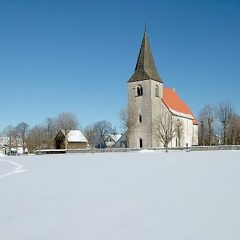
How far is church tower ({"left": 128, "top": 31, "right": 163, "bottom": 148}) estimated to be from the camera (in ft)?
269

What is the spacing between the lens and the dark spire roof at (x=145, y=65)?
3354 inches

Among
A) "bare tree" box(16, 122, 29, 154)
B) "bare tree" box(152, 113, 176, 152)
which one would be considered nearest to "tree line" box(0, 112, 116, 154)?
"bare tree" box(16, 122, 29, 154)

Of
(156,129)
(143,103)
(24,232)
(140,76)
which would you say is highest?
(140,76)

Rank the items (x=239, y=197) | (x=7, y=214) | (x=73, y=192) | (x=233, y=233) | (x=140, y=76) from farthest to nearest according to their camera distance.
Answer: (x=140, y=76)
(x=73, y=192)
(x=239, y=197)
(x=7, y=214)
(x=233, y=233)

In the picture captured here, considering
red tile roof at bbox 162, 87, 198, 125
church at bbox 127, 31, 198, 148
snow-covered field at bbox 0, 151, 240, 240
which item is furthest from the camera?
red tile roof at bbox 162, 87, 198, 125

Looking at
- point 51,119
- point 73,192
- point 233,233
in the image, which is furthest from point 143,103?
point 233,233

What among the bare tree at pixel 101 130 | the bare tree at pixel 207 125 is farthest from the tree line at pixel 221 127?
the bare tree at pixel 101 130

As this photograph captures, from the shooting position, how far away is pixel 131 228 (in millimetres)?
6887

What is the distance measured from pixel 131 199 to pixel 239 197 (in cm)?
285

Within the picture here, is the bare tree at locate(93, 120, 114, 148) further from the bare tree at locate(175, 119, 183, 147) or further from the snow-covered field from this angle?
the snow-covered field

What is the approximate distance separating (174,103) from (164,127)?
14920mm

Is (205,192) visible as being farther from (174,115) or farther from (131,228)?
(174,115)

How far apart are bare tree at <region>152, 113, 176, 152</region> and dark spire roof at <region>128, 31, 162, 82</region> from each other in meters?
9.65

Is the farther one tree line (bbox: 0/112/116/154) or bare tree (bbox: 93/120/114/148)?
bare tree (bbox: 93/120/114/148)
